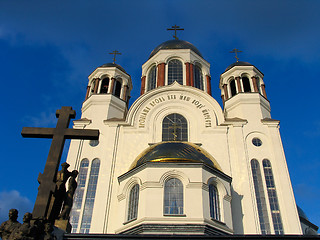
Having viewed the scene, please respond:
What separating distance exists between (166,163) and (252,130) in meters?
7.43

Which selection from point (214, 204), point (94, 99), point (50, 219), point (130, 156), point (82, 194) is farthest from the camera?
point (94, 99)

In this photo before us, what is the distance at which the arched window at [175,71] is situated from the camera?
26.2 m

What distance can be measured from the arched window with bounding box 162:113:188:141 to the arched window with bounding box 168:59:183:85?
4711mm

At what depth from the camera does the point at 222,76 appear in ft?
85.1

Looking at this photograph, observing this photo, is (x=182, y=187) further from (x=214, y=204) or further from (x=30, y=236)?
(x=30, y=236)

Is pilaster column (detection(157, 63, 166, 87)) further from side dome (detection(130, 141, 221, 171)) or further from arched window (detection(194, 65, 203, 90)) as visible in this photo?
side dome (detection(130, 141, 221, 171))

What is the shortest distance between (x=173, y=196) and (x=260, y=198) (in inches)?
218

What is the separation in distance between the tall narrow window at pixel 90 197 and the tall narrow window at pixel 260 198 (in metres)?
8.67

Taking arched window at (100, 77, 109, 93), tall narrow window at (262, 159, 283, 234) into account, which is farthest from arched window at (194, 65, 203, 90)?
tall narrow window at (262, 159, 283, 234)

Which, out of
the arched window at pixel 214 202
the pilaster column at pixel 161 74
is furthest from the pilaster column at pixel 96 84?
the arched window at pixel 214 202

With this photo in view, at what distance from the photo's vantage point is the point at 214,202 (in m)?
15.8

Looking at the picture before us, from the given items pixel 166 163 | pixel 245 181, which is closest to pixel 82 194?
pixel 166 163

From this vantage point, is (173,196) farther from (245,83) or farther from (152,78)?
(152,78)

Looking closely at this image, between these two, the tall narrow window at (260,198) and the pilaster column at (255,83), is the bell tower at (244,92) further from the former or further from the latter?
the tall narrow window at (260,198)
